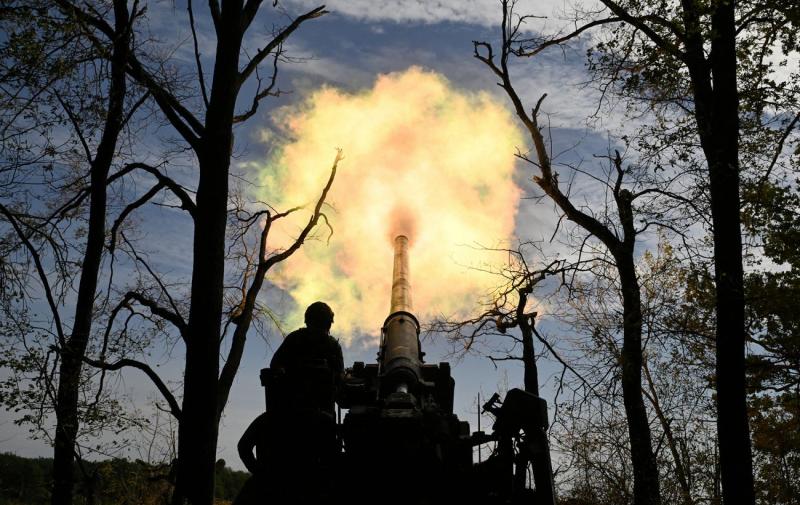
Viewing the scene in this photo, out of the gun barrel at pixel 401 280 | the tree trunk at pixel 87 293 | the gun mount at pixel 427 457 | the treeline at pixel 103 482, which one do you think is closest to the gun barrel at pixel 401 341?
the gun barrel at pixel 401 280

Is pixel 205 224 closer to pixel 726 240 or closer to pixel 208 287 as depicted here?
pixel 208 287

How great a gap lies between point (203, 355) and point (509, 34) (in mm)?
10722

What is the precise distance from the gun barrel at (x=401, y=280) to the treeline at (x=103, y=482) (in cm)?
423

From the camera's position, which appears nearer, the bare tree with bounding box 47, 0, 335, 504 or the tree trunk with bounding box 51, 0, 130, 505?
the bare tree with bounding box 47, 0, 335, 504

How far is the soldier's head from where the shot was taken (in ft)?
27.5

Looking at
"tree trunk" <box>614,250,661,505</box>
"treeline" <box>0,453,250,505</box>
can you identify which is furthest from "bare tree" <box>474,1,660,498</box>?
"treeline" <box>0,453,250,505</box>

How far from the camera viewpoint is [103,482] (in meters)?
17.4

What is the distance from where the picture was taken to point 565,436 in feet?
55.3

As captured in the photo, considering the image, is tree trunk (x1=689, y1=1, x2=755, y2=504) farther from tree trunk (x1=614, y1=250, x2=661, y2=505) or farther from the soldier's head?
the soldier's head

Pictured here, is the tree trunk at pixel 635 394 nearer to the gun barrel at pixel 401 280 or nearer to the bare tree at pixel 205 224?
the gun barrel at pixel 401 280

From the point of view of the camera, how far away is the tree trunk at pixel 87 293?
1124 cm

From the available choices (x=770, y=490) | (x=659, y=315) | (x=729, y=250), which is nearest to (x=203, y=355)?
(x=729, y=250)

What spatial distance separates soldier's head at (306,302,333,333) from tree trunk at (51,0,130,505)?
5.30 m

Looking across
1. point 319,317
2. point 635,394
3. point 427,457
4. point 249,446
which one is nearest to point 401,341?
point 319,317
